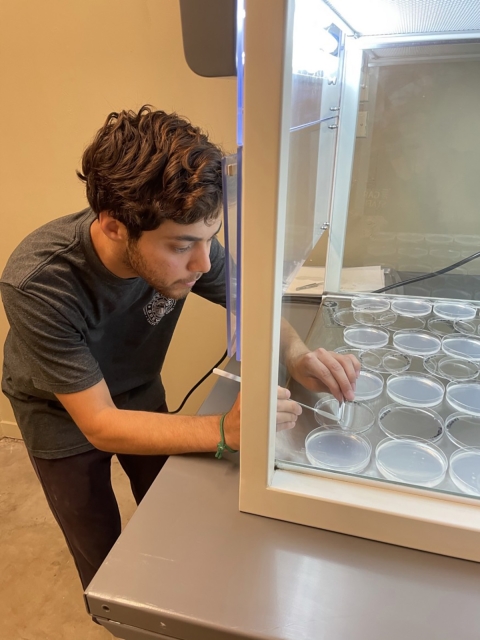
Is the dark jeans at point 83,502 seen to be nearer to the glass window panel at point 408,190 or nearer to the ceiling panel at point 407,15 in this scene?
the glass window panel at point 408,190

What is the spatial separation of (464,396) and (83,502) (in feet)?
2.75

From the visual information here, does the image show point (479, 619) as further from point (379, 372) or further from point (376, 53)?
point (376, 53)

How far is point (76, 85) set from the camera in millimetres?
1411

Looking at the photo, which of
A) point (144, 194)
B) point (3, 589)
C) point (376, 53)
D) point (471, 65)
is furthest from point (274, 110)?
point (3, 589)

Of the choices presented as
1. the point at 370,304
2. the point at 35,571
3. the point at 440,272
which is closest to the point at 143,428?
the point at 370,304

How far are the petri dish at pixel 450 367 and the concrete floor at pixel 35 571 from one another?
1248mm

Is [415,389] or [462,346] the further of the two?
[462,346]

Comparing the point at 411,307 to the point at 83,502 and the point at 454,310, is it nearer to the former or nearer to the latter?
the point at 454,310

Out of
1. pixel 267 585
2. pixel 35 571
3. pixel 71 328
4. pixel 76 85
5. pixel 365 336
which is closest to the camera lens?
pixel 267 585

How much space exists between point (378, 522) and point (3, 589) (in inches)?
56.7

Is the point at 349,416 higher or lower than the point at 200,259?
lower

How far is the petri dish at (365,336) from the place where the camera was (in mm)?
936

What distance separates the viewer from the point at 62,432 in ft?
3.41

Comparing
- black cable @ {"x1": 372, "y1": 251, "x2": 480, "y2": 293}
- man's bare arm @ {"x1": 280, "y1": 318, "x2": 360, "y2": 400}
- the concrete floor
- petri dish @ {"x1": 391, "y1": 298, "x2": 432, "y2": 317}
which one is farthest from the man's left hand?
the concrete floor
